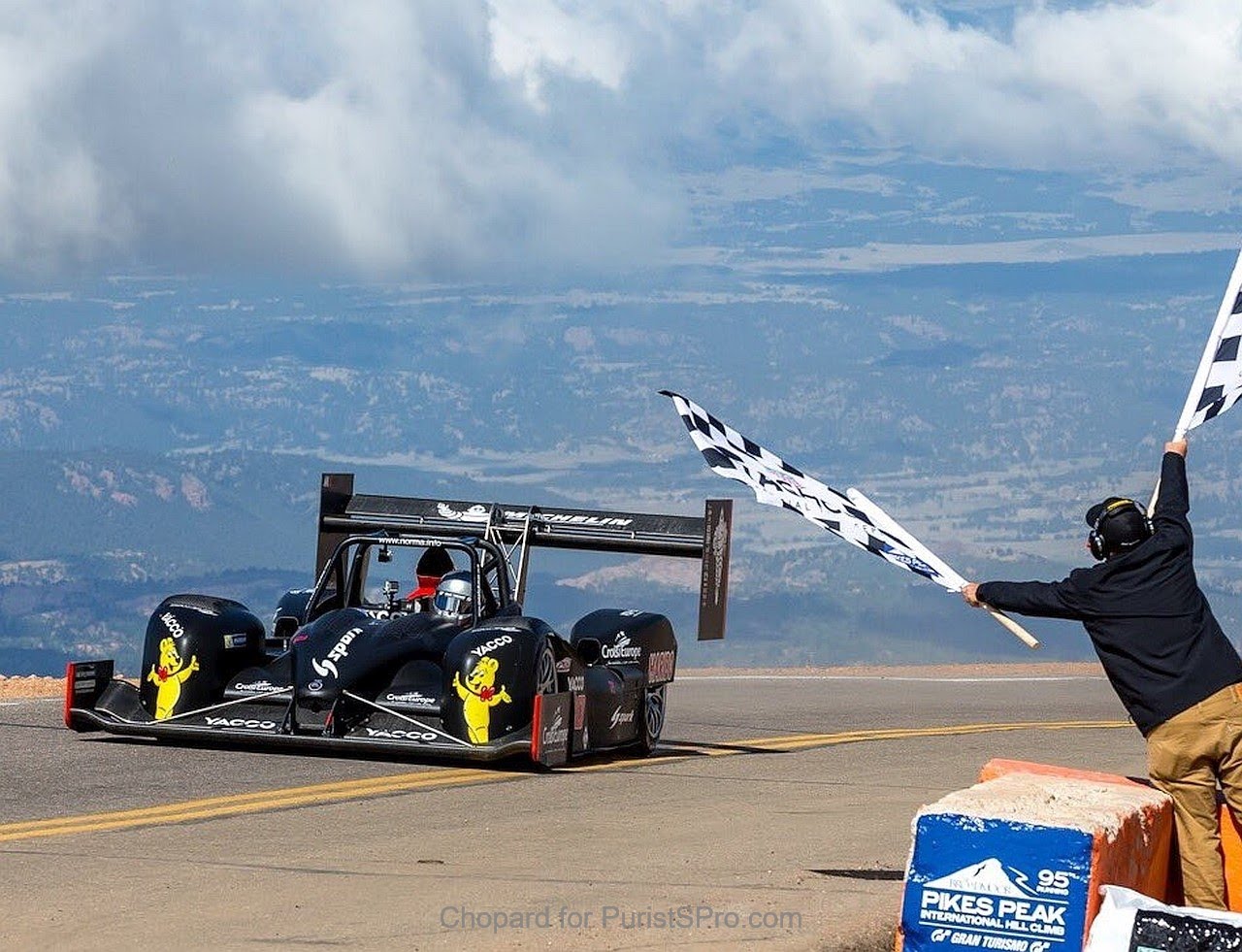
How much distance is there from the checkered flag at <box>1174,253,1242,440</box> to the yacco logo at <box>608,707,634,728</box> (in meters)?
6.79

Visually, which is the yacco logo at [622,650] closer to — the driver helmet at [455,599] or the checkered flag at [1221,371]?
the driver helmet at [455,599]

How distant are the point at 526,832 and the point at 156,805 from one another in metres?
2.19

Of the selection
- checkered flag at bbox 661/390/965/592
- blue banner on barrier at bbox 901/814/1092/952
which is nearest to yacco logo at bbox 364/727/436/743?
checkered flag at bbox 661/390/965/592

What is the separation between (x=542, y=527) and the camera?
645 inches

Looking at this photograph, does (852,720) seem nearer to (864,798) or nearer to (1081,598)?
(864,798)

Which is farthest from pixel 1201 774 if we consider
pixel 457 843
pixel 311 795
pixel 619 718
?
pixel 619 718

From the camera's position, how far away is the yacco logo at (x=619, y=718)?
49.9 feet

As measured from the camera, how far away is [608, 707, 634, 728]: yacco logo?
1520cm

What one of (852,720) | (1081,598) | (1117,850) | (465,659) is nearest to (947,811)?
(1117,850)

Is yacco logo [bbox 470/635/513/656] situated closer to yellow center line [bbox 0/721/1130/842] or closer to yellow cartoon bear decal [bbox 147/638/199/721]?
→ yellow center line [bbox 0/721/1130/842]

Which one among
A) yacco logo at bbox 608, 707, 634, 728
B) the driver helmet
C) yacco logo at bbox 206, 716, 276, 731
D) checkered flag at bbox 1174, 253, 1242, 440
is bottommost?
yacco logo at bbox 206, 716, 276, 731

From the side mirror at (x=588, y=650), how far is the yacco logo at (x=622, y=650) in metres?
0.05

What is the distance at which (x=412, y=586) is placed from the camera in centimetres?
1598

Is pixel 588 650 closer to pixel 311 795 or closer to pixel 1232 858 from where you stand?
pixel 311 795
